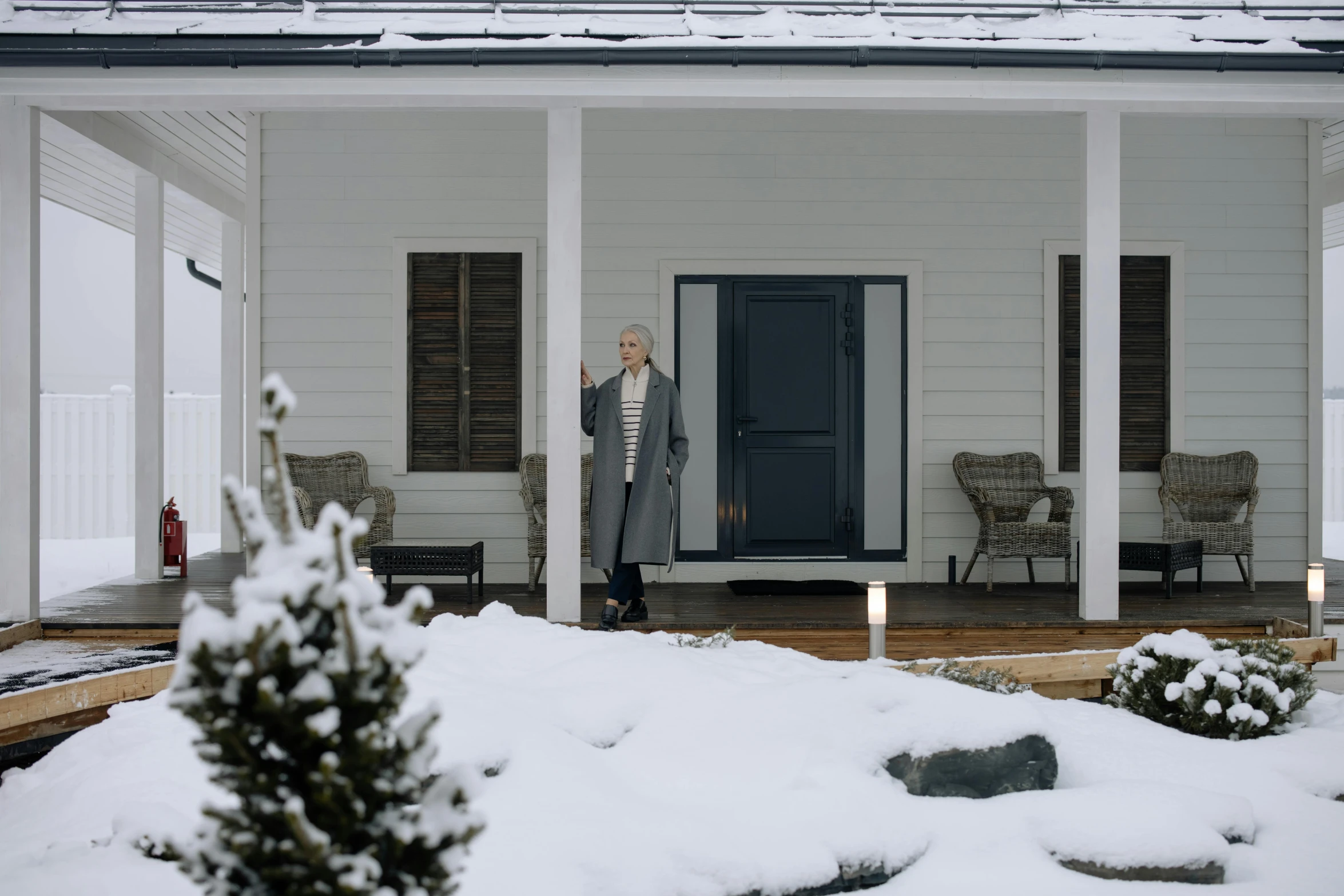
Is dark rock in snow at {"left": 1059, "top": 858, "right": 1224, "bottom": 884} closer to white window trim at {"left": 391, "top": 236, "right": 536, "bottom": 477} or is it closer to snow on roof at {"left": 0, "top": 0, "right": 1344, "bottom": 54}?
snow on roof at {"left": 0, "top": 0, "right": 1344, "bottom": 54}

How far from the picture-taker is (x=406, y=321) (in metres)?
6.54

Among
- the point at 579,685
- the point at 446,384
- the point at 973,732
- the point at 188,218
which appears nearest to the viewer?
the point at 973,732

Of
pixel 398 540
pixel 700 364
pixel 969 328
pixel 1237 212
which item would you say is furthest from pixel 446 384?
pixel 1237 212

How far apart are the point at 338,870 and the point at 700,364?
17.7ft

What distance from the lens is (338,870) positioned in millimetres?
1368

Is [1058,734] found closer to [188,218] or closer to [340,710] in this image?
[340,710]

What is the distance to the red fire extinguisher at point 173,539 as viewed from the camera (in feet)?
21.8

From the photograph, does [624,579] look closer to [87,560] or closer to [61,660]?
[61,660]

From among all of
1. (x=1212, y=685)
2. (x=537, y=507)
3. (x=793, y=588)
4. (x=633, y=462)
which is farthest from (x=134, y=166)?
(x=1212, y=685)

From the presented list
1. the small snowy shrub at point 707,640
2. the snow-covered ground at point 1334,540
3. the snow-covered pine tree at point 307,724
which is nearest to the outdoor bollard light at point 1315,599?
the small snowy shrub at point 707,640

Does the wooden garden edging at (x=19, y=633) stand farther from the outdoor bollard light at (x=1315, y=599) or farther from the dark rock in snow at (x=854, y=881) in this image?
the outdoor bollard light at (x=1315, y=599)

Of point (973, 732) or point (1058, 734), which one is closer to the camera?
point (973, 732)

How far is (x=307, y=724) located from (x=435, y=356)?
540cm

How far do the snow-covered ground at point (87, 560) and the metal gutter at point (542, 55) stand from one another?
2.93 m
